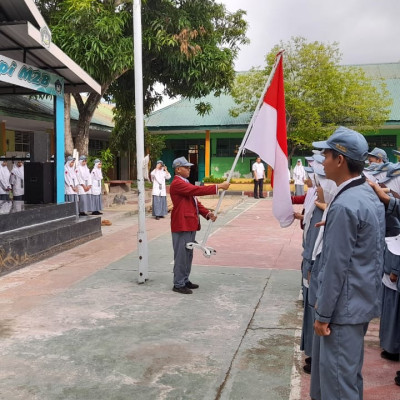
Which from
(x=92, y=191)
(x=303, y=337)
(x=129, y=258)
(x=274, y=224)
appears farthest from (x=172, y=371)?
(x=92, y=191)

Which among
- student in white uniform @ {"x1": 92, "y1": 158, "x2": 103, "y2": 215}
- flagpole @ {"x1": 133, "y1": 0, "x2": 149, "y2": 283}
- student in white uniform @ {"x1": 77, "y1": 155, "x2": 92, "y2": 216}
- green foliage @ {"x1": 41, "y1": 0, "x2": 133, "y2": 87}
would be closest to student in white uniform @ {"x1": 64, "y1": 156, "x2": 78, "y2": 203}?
student in white uniform @ {"x1": 77, "y1": 155, "x2": 92, "y2": 216}

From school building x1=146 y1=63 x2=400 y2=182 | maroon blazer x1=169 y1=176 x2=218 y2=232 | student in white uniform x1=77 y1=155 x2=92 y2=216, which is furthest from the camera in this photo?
school building x1=146 y1=63 x2=400 y2=182

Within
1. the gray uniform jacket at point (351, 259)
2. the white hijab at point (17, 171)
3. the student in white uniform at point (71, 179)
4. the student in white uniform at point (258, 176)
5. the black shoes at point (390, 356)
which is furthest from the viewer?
the student in white uniform at point (258, 176)

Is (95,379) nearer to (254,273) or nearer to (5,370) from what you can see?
(5,370)

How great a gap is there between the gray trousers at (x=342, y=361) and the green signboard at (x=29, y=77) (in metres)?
7.40

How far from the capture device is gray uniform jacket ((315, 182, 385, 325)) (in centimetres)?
234

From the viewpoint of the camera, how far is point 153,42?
1395cm

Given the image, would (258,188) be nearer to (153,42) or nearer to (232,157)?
(232,157)

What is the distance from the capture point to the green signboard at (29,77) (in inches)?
320

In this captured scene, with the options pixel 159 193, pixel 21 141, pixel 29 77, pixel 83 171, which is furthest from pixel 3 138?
pixel 29 77

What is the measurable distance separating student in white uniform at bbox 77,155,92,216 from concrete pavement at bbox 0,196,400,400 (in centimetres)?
534

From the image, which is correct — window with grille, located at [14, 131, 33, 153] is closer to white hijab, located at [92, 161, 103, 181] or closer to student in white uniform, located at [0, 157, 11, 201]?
student in white uniform, located at [0, 157, 11, 201]

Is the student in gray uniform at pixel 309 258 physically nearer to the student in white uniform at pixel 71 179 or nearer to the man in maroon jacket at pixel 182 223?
the man in maroon jacket at pixel 182 223

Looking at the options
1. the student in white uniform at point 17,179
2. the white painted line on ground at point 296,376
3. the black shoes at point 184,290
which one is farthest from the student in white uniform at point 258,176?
the white painted line on ground at point 296,376
